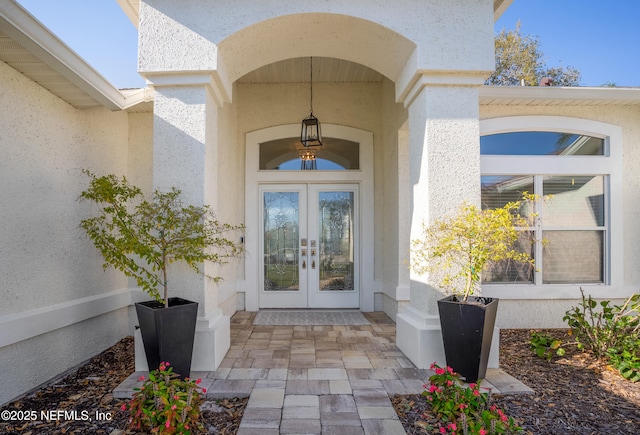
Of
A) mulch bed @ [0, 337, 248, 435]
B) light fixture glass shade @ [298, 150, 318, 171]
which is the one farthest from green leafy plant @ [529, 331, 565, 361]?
light fixture glass shade @ [298, 150, 318, 171]

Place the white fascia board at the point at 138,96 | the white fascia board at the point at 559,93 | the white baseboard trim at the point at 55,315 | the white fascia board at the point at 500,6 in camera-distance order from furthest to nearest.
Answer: the white fascia board at the point at 559,93
the white fascia board at the point at 138,96
the white fascia board at the point at 500,6
the white baseboard trim at the point at 55,315

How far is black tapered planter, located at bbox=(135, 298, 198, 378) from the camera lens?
3.06m

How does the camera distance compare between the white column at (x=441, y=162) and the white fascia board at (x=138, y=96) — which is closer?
the white column at (x=441, y=162)

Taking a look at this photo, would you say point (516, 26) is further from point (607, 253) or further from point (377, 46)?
point (377, 46)

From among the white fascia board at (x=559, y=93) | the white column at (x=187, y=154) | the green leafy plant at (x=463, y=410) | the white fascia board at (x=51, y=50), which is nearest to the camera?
the green leafy plant at (x=463, y=410)

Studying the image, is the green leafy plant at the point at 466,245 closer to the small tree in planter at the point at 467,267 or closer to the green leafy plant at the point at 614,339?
the small tree in planter at the point at 467,267

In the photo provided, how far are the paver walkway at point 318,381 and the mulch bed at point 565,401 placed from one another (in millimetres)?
146

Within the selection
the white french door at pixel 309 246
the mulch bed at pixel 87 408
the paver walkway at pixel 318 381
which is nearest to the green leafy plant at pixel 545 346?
the paver walkway at pixel 318 381

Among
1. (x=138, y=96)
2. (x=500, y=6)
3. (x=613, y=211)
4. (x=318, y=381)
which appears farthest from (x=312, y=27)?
(x=613, y=211)

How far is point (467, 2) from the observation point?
3697 mm

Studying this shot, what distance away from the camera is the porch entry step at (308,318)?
5441 mm

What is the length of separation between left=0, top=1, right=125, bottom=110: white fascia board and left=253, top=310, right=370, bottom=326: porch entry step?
3.57 metres

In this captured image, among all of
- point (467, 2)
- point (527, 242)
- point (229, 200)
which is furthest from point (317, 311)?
point (467, 2)

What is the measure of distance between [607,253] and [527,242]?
3.77 ft
